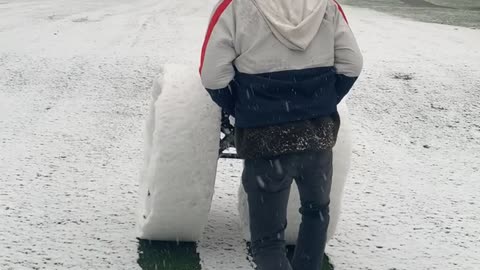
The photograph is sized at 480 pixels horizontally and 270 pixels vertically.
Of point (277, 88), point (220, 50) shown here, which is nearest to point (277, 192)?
point (277, 88)

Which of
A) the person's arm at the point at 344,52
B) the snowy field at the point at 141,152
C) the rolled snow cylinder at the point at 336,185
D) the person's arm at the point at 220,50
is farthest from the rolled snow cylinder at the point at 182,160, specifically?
the person's arm at the point at 344,52

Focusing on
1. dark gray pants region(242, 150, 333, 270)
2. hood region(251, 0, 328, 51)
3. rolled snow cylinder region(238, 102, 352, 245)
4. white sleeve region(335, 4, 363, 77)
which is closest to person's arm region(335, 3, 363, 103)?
white sleeve region(335, 4, 363, 77)

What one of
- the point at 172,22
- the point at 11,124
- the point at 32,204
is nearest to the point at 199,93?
the point at 32,204

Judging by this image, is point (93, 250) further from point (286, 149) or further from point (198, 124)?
point (286, 149)

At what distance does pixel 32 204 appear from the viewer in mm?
4816

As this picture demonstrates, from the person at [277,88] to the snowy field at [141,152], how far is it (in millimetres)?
886

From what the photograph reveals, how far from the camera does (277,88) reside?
3199 mm

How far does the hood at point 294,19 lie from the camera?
316 cm

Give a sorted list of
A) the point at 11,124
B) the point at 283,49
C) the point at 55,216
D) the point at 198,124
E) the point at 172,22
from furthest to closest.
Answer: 1. the point at 172,22
2. the point at 11,124
3. the point at 55,216
4. the point at 198,124
5. the point at 283,49

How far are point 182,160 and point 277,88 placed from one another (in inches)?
33.4

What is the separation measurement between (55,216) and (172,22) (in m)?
9.38

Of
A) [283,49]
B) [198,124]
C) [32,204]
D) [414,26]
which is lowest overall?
[414,26]

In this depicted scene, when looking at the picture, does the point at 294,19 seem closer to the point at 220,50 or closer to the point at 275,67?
the point at 275,67

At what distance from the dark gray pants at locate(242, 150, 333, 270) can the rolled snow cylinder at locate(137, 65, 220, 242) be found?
537mm
